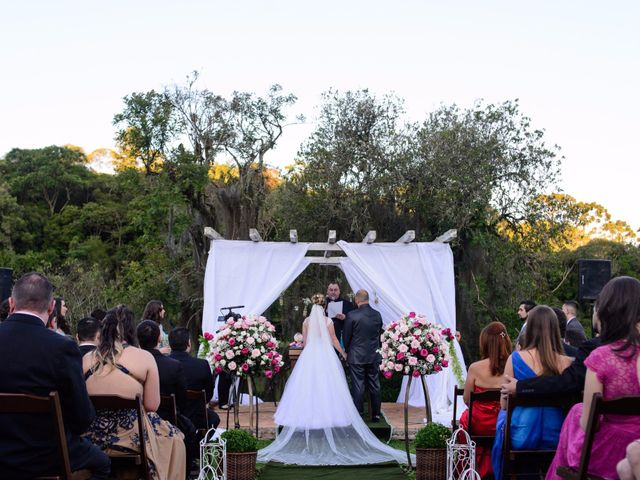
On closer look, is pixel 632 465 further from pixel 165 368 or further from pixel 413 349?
pixel 413 349

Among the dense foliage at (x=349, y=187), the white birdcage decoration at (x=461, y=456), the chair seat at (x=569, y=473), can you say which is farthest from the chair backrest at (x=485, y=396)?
the dense foliage at (x=349, y=187)

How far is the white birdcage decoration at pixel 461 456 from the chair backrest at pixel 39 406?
2.87m

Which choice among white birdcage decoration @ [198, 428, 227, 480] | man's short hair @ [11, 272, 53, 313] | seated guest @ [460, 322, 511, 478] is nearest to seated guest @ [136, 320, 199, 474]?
white birdcage decoration @ [198, 428, 227, 480]

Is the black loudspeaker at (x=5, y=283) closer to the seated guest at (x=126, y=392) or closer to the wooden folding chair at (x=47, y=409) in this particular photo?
the seated guest at (x=126, y=392)

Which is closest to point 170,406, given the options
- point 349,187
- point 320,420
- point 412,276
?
point 320,420

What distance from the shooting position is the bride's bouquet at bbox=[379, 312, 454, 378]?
7.68 m

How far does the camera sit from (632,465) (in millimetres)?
2957

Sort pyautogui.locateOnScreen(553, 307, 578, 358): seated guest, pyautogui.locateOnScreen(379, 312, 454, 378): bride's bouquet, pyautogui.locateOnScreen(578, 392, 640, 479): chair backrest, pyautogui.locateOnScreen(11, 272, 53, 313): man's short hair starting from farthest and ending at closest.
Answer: pyautogui.locateOnScreen(379, 312, 454, 378): bride's bouquet
pyautogui.locateOnScreen(553, 307, 578, 358): seated guest
pyautogui.locateOnScreen(11, 272, 53, 313): man's short hair
pyautogui.locateOnScreen(578, 392, 640, 479): chair backrest

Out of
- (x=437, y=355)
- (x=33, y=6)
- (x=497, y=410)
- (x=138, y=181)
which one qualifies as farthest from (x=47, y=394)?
(x=138, y=181)

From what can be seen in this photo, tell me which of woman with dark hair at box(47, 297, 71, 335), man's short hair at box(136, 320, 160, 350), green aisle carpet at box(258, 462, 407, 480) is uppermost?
woman with dark hair at box(47, 297, 71, 335)

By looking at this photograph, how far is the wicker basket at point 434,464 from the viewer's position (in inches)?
258

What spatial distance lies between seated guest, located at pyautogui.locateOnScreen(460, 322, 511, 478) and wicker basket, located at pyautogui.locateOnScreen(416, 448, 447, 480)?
84 centimetres

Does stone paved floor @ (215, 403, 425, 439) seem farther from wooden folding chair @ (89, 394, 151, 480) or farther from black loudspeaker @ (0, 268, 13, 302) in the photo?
wooden folding chair @ (89, 394, 151, 480)

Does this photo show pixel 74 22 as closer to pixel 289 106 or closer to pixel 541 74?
pixel 289 106
